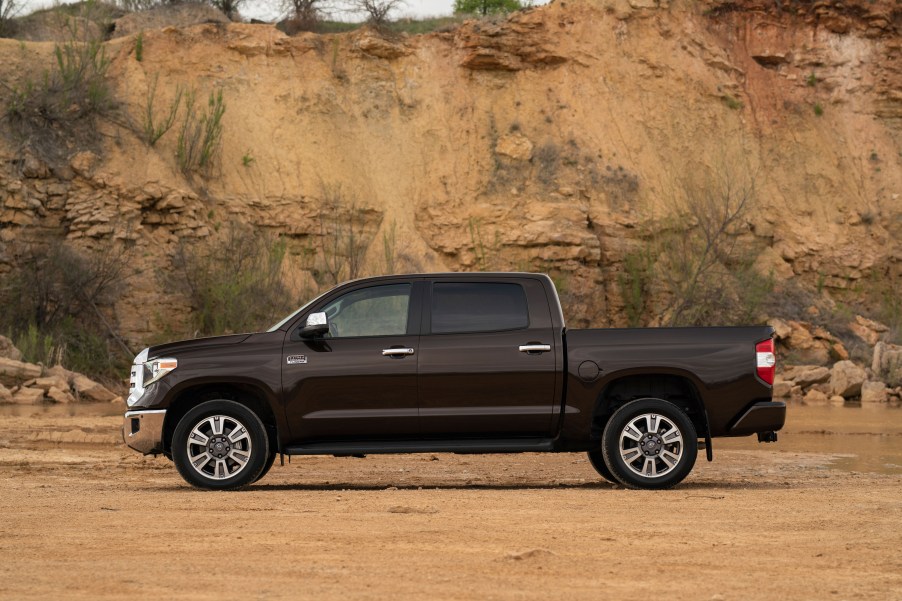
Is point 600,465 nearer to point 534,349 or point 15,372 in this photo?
point 534,349

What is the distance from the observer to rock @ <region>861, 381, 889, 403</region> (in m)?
28.9

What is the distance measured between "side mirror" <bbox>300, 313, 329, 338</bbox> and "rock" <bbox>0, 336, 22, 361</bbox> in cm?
1778

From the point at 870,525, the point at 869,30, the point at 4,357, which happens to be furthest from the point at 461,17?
the point at 870,525

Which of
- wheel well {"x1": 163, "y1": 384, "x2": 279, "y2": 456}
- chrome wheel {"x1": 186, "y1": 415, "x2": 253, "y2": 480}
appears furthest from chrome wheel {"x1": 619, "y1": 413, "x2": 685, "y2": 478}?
chrome wheel {"x1": 186, "y1": 415, "x2": 253, "y2": 480}

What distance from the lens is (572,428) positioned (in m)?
11.4

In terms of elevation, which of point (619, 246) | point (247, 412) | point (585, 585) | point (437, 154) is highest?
point (437, 154)

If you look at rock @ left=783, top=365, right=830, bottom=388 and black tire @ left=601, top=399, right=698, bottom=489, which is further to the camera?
rock @ left=783, top=365, right=830, bottom=388

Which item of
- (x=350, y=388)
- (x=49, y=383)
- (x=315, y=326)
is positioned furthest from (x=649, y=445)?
(x=49, y=383)

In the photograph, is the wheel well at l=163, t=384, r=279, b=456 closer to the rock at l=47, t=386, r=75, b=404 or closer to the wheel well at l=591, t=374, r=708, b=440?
the wheel well at l=591, t=374, r=708, b=440

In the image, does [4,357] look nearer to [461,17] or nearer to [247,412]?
[247,412]

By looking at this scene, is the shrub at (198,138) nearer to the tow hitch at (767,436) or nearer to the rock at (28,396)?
the rock at (28,396)

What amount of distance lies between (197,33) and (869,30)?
847 inches

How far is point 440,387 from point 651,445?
6.27ft

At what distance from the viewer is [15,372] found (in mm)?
25812
